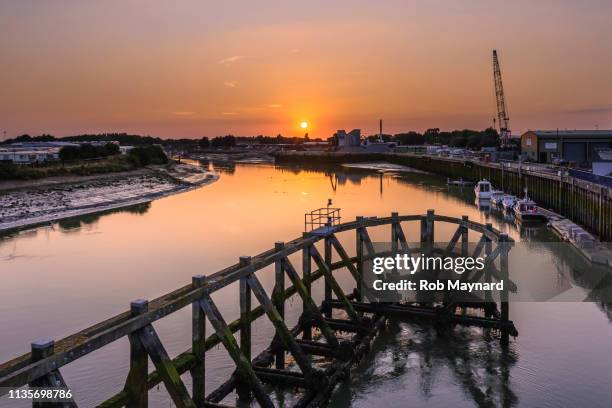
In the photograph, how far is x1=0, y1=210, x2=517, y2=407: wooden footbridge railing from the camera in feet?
27.5

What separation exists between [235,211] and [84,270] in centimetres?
2555

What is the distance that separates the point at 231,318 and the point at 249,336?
620cm

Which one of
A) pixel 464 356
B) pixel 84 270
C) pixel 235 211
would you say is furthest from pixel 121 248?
pixel 464 356

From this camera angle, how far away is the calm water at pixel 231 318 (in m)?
14.4

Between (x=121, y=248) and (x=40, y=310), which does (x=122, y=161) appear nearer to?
(x=121, y=248)

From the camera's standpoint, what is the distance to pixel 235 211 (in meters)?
54.0

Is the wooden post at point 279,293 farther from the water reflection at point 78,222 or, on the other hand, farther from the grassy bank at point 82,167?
the grassy bank at point 82,167

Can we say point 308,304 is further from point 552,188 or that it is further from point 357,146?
point 357,146

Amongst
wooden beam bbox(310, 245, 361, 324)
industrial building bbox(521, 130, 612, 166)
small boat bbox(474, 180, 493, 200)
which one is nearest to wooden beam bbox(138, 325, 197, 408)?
wooden beam bbox(310, 245, 361, 324)

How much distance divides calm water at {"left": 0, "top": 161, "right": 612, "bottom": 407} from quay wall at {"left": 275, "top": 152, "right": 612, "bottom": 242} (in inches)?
130

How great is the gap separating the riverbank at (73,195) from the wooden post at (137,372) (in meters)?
38.6

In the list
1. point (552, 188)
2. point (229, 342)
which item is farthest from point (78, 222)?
point (552, 188)

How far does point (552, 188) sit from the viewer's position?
4803 cm

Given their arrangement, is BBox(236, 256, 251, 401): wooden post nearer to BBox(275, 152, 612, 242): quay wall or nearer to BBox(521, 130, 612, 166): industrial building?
BBox(275, 152, 612, 242): quay wall
